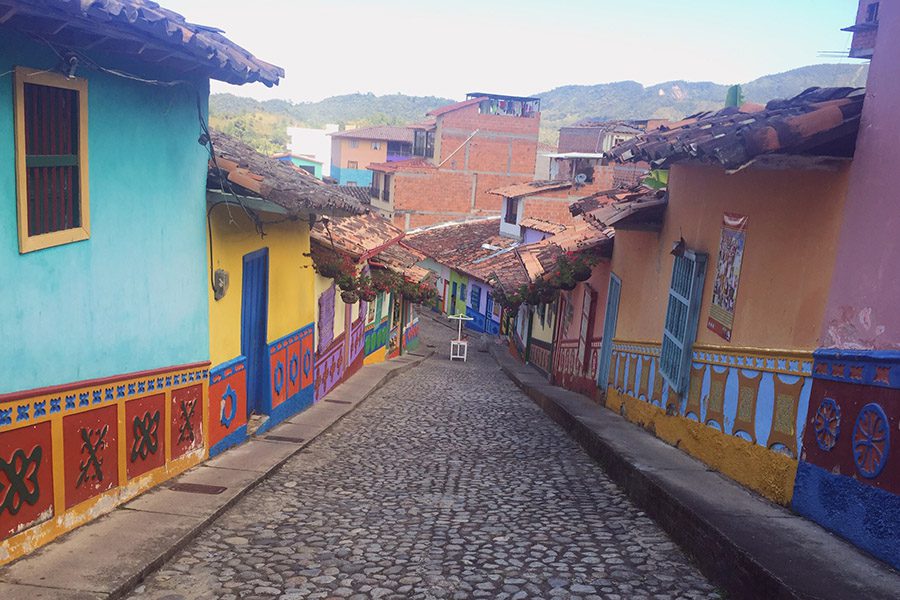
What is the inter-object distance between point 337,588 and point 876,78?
5133 mm

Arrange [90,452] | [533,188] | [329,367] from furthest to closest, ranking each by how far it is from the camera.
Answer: [533,188] < [329,367] < [90,452]

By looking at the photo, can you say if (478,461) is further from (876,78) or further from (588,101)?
(588,101)

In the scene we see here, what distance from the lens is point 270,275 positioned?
34.2ft

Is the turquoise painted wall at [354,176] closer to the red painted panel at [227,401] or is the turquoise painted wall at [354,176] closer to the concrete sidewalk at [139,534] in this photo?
the red painted panel at [227,401]

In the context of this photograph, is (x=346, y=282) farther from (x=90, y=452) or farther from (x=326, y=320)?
(x=90, y=452)

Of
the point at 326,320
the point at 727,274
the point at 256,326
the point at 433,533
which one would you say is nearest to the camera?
the point at 433,533

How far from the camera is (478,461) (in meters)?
9.49

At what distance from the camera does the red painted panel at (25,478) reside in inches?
199

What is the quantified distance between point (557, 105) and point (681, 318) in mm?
138641

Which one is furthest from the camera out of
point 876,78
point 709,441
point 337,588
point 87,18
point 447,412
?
point 447,412

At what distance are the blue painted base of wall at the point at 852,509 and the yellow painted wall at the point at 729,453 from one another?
0.85 feet

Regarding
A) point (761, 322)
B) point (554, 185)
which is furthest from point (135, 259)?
point (554, 185)

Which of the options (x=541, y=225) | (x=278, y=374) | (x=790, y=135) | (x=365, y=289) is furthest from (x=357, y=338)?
(x=541, y=225)

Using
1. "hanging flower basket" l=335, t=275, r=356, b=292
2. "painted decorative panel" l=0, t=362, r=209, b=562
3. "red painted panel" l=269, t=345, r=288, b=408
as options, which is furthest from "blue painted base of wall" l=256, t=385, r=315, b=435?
"painted decorative panel" l=0, t=362, r=209, b=562
